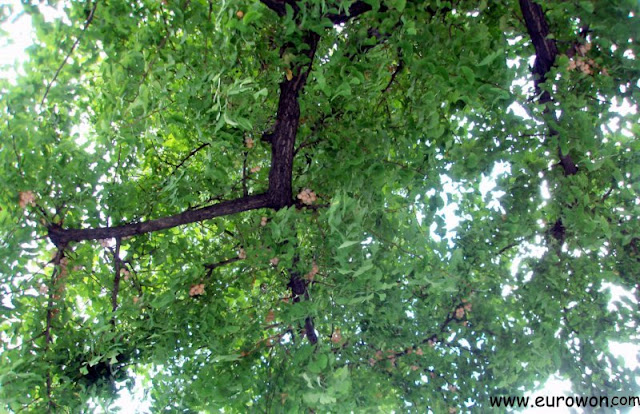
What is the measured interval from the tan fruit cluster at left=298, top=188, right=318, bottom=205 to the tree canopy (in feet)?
0.05

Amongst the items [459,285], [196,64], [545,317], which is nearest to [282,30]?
[196,64]

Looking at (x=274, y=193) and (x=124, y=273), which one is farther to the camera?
(x=124, y=273)

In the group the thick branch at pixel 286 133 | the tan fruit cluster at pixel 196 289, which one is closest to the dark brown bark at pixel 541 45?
the thick branch at pixel 286 133

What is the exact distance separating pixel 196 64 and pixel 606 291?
3.23 m

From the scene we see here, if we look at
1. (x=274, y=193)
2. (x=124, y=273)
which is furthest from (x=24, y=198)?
(x=274, y=193)

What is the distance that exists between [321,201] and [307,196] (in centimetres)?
22

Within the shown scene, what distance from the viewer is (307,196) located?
3098 millimetres

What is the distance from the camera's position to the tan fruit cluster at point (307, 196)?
121 inches

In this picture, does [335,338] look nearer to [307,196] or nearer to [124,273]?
[307,196]

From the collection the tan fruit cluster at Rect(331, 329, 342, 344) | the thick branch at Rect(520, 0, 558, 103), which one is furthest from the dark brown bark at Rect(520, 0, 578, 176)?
the tan fruit cluster at Rect(331, 329, 342, 344)

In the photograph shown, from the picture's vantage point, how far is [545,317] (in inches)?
133

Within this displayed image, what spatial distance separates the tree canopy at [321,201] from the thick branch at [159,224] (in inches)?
0.6

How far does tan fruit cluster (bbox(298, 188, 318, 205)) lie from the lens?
3.09 metres

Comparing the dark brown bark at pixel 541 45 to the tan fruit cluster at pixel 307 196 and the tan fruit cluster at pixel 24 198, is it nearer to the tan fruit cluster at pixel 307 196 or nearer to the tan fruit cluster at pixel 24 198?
the tan fruit cluster at pixel 307 196
